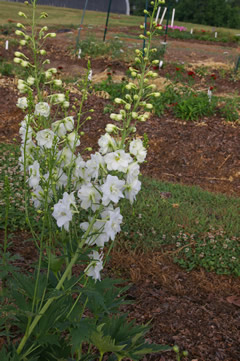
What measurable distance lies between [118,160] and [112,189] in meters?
0.13

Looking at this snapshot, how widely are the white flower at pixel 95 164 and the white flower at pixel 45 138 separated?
24 centimetres

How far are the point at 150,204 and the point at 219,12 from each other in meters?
28.2

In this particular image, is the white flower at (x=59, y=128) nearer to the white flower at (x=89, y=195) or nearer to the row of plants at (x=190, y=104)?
the white flower at (x=89, y=195)

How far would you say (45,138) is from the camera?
2135 mm

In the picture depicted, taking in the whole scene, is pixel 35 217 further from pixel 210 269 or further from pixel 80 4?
pixel 80 4

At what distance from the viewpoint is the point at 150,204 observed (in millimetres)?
5074

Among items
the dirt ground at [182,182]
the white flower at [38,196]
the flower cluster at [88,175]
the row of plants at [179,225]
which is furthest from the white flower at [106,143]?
the row of plants at [179,225]

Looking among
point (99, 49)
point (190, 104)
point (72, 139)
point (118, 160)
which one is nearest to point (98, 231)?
point (118, 160)

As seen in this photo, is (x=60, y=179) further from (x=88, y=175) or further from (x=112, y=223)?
(x=112, y=223)

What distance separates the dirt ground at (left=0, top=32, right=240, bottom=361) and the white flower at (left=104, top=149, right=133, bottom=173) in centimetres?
158

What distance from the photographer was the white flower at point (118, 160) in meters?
1.95

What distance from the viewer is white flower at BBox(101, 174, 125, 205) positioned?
191cm

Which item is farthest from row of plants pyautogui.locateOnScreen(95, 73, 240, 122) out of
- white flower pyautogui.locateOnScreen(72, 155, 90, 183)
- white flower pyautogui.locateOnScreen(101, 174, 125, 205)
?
white flower pyautogui.locateOnScreen(101, 174, 125, 205)

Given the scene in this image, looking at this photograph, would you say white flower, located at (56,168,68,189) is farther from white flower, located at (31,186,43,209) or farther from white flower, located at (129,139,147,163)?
white flower, located at (129,139,147,163)
